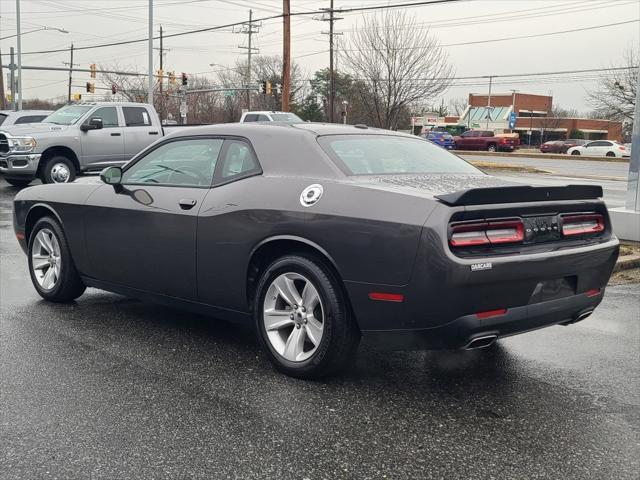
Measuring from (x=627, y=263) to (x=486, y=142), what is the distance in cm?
4498

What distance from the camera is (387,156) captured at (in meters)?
4.88

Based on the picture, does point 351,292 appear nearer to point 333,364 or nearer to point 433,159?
point 333,364

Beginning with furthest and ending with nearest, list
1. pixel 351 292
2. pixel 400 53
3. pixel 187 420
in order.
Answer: pixel 400 53, pixel 351 292, pixel 187 420

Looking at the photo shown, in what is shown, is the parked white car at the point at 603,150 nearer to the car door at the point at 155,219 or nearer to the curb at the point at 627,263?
the curb at the point at 627,263

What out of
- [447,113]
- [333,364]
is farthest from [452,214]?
[447,113]

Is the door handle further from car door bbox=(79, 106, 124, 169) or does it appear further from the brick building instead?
the brick building

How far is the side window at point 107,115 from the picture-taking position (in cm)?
1603

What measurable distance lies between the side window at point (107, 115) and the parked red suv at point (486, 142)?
1539 inches

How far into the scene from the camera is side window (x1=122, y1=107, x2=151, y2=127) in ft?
54.0

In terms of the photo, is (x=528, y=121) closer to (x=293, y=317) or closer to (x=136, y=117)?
(x=136, y=117)

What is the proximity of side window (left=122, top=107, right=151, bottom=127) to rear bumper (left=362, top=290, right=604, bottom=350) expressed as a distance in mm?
13627

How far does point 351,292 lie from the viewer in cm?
405

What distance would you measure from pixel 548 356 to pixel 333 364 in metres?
1.69

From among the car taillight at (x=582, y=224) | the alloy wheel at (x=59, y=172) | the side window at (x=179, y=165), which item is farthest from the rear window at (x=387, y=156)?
the alloy wheel at (x=59, y=172)
